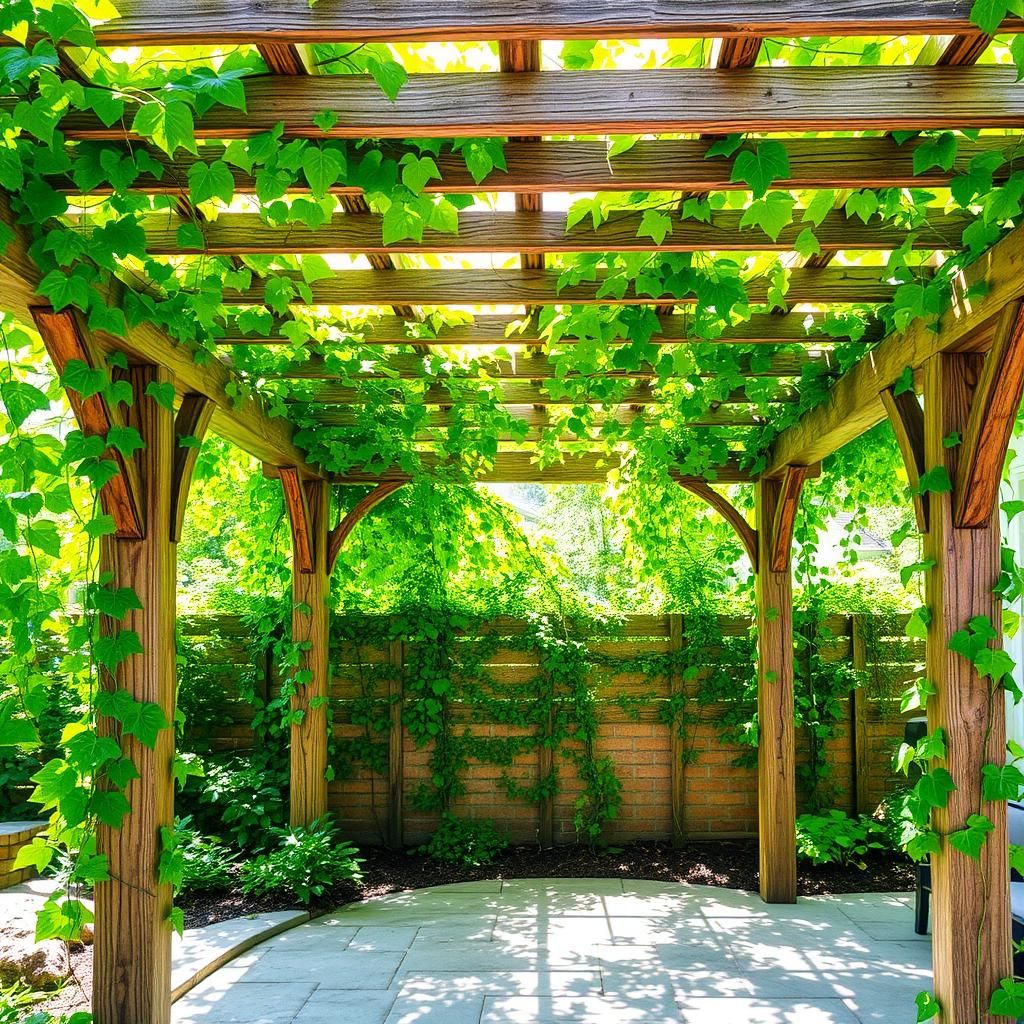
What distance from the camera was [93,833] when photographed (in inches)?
114

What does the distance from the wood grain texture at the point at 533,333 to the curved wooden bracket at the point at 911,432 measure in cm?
43

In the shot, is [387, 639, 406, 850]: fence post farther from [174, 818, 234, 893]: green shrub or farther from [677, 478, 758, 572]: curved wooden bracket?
[677, 478, 758, 572]: curved wooden bracket

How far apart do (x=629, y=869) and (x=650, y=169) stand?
4787 millimetres

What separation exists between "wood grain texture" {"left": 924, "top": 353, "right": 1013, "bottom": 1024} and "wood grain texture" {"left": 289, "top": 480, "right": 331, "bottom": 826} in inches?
151

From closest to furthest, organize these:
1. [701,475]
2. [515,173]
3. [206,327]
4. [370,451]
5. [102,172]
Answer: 1. [102,172]
2. [515,173]
3. [206,327]
4. [370,451]
5. [701,475]

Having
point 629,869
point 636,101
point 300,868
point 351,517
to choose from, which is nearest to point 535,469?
point 351,517

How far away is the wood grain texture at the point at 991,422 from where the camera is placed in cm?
266

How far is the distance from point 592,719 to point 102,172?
4.98 m

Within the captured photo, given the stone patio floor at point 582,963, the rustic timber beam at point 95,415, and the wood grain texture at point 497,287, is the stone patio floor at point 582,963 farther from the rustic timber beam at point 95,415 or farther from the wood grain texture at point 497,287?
the wood grain texture at point 497,287

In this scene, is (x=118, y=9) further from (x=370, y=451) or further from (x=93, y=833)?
(x=370, y=451)

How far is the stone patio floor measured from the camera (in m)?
3.78

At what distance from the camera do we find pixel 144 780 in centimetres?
308

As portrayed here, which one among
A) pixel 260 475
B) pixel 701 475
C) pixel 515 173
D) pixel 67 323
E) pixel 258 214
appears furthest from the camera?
pixel 260 475

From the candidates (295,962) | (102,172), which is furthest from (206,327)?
(295,962)
